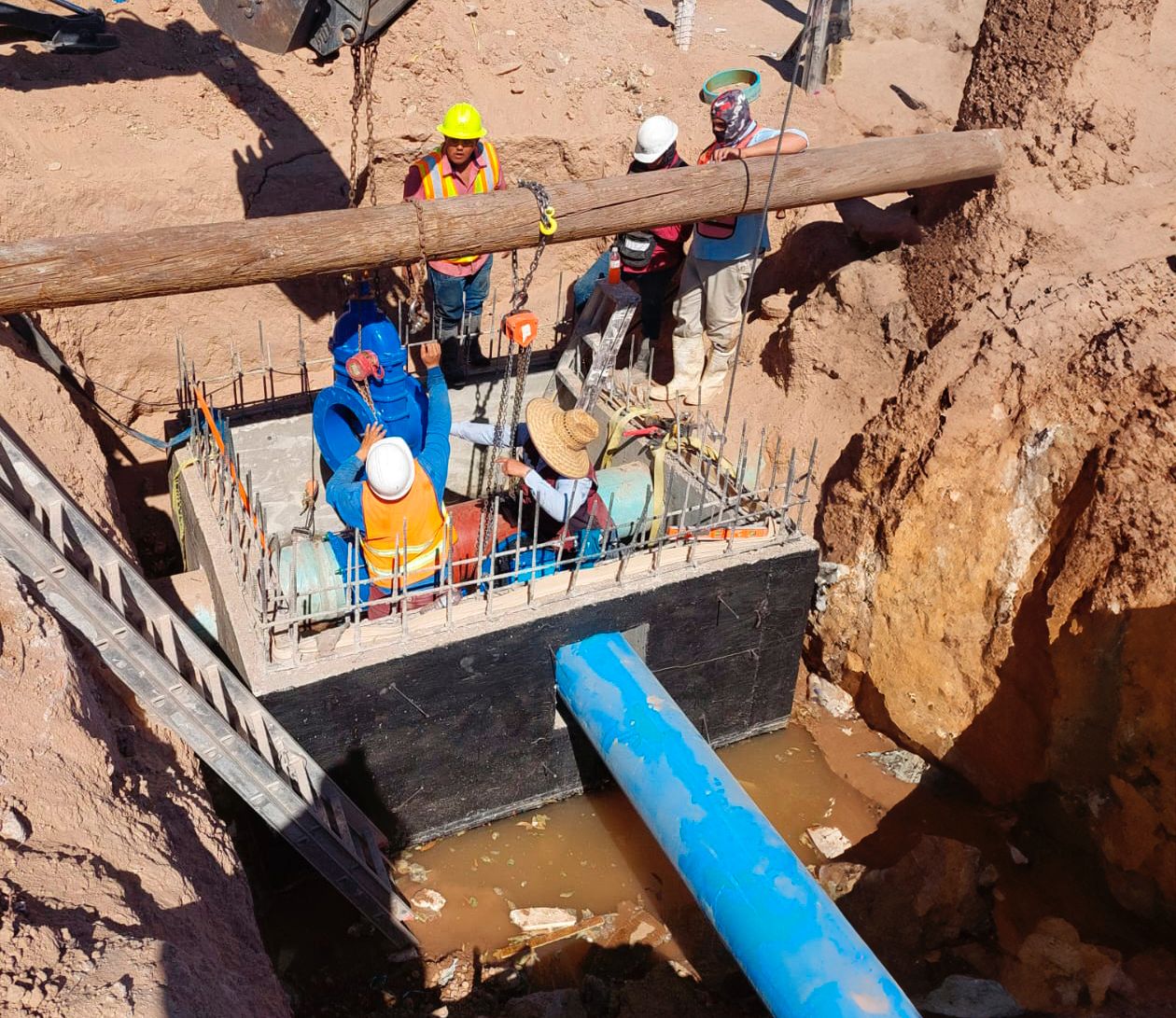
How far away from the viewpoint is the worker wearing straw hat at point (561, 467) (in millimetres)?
5192

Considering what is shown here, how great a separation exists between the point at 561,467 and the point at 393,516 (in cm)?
90

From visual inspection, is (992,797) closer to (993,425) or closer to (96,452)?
(993,425)

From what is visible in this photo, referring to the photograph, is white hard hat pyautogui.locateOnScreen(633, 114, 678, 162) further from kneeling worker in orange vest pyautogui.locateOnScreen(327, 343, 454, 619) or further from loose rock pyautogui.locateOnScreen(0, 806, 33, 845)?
loose rock pyautogui.locateOnScreen(0, 806, 33, 845)

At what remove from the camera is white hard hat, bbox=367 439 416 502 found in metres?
4.77

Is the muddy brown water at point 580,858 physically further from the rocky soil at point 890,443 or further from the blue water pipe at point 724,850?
the blue water pipe at point 724,850

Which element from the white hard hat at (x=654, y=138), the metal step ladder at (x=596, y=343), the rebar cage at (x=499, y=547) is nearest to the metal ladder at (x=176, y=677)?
the rebar cage at (x=499, y=547)

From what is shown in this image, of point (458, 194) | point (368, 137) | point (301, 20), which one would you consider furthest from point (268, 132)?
point (301, 20)

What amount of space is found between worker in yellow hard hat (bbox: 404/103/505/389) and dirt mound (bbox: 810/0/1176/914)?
2977 mm

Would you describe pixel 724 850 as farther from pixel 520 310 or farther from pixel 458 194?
pixel 458 194

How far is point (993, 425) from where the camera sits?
5.70 m

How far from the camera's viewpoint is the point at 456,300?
7.39 m

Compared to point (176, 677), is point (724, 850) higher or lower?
lower

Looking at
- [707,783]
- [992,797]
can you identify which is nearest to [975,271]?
[992,797]

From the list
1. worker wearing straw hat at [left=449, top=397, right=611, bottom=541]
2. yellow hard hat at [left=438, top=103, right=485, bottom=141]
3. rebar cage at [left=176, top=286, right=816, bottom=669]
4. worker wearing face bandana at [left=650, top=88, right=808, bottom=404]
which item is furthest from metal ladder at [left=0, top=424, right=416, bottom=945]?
worker wearing face bandana at [left=650, top=88, right=808, bottom=404]
